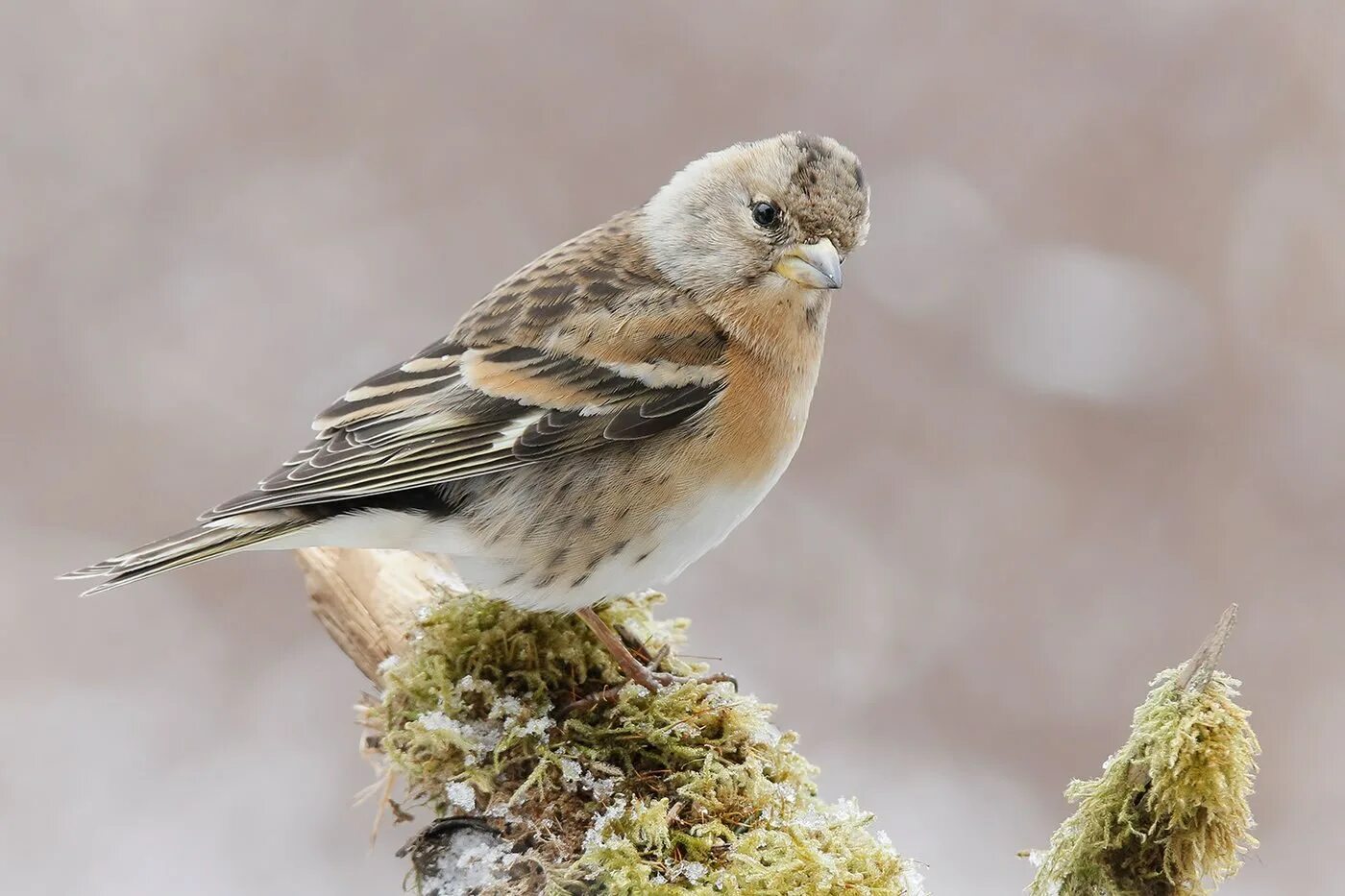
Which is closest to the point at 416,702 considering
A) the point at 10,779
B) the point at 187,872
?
the point at 187,872

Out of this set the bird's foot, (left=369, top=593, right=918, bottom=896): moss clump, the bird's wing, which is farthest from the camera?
the bird's wing

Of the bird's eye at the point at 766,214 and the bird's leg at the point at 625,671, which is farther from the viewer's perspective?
the bird's eye at the point at 766,214

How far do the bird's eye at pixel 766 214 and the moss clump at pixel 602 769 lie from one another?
132 cm

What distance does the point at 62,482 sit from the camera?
6.62m

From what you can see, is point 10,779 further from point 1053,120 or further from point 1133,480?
point 1053,120

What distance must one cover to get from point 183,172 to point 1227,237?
5.84 meters

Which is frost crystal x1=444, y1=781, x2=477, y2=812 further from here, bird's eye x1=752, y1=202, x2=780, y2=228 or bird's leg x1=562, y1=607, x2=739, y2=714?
bird's eye x1=752, y1=202, x2=780, y2=228

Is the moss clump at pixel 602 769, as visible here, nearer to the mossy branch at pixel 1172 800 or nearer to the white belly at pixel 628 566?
the white belly at pixel 628 566

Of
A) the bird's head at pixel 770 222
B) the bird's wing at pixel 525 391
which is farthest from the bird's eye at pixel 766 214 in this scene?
the bird's wing at pixel 525 391

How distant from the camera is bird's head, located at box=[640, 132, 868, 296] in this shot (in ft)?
12.3

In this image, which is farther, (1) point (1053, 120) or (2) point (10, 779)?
(1) point (1053, 120)

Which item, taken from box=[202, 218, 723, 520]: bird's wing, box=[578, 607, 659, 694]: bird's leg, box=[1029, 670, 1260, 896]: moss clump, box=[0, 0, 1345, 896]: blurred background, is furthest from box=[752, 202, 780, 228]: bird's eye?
box=[0, 0, 1345, 896]: blurred background

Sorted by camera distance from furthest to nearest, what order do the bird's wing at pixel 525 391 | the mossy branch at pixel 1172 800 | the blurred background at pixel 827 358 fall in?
the blurred background at pixel 827 358
the bird's wing at pixel 525 391
the mossy branch at pixel 1172 800

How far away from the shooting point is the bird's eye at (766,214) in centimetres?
381
